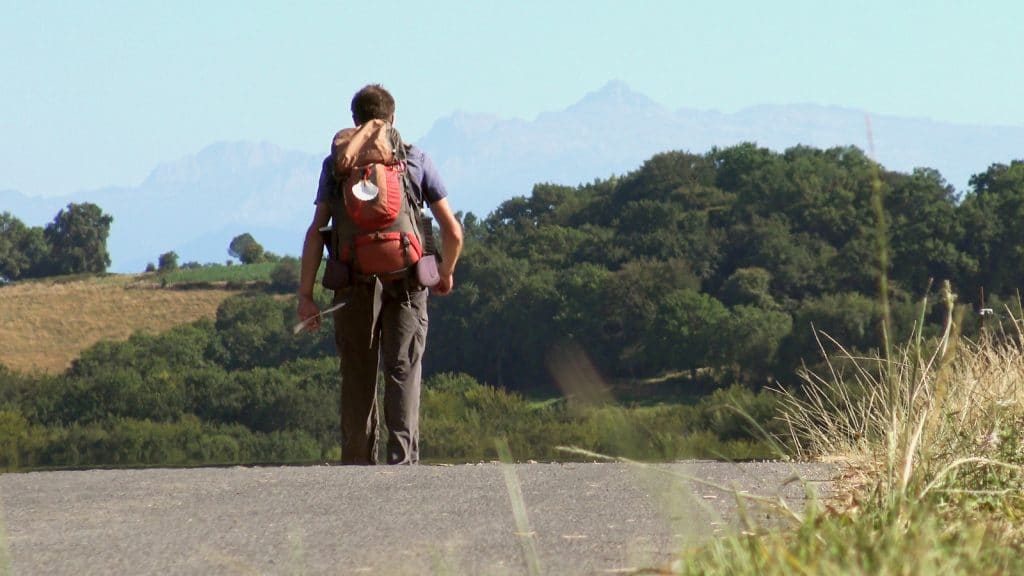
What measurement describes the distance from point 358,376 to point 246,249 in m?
120

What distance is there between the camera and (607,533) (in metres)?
4.31

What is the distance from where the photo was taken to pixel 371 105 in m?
6.43

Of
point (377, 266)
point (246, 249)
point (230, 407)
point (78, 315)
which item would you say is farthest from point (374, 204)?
point (246, 249)

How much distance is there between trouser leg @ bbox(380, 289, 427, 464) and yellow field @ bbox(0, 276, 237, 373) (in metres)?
81.9

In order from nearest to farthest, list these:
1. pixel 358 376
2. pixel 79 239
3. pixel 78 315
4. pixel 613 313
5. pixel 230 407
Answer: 1. pixel 358 376
2. pixel 230 407
3. pixel 613 313
4. pixel 78 315
5. pixel 79 239

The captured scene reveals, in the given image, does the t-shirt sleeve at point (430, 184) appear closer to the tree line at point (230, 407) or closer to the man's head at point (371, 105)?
the man's head at point (371, 105)

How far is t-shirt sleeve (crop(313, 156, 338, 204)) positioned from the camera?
250 inches

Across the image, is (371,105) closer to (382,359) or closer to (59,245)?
(382,359)

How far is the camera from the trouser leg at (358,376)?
6449mm

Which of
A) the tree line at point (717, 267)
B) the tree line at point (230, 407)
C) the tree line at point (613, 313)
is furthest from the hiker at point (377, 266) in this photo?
the tree line at point (717, 267)

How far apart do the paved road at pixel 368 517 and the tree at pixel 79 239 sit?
112 metres

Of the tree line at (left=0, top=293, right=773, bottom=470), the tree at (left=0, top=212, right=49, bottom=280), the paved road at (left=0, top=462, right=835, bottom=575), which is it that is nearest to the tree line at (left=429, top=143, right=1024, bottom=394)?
the tree line at (left=0, top=293, right=773, bottom=470)

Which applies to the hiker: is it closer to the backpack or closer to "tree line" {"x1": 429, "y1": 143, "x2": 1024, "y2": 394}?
the backpack

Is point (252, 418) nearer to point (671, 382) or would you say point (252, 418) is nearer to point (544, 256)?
point (671, 382)
